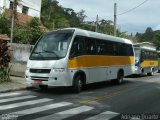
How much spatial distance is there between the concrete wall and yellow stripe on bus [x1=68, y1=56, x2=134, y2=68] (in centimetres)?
475

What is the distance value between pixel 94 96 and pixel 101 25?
235 ft

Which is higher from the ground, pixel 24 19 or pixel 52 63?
pixel 24 19

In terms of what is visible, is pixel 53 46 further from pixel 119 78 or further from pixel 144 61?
pixel 144 61

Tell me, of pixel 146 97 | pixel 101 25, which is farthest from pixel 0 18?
pixel 101 25

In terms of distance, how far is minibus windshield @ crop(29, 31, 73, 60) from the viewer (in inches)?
595

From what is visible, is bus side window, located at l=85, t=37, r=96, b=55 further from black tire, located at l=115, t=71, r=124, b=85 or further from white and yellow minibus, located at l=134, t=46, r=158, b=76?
white and yellow minibus, located at l=134, t=46, r=158, b=76

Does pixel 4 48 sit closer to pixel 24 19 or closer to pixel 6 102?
pixel 6 102

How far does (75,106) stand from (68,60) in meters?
3.28

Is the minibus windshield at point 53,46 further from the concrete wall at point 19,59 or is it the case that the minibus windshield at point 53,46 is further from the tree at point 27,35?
the tree at point 27,35

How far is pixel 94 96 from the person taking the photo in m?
15.1

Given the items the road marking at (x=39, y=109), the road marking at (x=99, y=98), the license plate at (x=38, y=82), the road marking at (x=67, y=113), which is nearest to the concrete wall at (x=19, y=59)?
the license plate at (x=38, y=82)

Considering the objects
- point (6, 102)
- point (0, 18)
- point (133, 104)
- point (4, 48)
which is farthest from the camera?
point (0, 18)

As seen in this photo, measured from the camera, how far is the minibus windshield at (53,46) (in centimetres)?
1512

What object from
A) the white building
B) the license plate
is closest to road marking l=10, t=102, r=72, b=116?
the license plate
